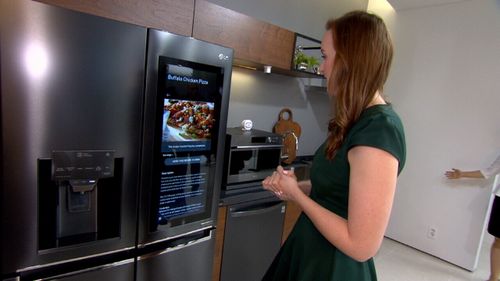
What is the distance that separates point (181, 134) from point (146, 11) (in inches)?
24.0

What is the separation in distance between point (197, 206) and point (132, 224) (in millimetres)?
319

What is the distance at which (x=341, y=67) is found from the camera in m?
0.83

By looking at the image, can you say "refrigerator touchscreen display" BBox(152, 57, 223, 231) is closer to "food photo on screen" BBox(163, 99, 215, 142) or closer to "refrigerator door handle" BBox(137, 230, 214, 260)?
"food photo on screen" BBox(163, 99, 215, 142)

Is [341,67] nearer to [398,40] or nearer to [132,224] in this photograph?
[132,224]

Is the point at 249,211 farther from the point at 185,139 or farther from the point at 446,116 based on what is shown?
the point at 446,116

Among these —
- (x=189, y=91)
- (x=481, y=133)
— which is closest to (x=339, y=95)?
(x=189, y=91)

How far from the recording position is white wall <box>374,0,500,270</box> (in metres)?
2.83

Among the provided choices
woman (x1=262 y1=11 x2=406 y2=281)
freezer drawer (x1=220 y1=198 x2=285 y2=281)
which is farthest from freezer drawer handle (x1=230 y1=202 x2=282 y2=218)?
woman (x1=262 y1=11 x2=406 y2=281)

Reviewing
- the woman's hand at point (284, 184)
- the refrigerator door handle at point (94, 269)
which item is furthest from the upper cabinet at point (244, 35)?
the refrigerator door handle at point (94, 269)

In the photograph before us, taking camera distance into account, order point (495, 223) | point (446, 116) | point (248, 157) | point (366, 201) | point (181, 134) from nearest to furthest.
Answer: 1. point (366, 201)
2. point (181, 134)
3. point (248, 157)
4. point (495, 223)
5. point (446, 116)

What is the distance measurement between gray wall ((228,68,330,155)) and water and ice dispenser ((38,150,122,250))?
1446mm

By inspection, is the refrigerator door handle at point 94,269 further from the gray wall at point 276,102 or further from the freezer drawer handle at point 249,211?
the gray wall at point 276,102

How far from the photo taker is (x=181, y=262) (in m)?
1.40

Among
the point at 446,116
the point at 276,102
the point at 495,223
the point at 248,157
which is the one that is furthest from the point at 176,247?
the point at 446,116
